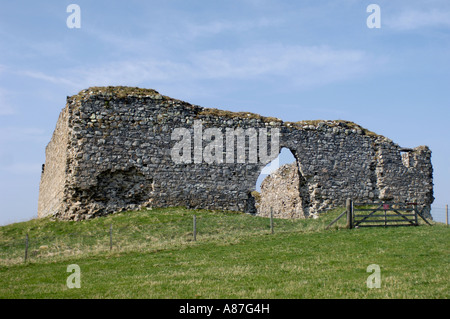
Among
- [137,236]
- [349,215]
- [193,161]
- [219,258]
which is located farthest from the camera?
[193,161]

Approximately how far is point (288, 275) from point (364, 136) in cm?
1856

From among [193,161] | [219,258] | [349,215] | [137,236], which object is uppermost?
[193,161]

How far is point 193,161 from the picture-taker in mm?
24078

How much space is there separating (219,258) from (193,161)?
10.2 m

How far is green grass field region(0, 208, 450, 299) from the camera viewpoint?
1009 centimetres

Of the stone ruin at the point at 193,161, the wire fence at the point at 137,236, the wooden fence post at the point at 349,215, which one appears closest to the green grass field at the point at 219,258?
the wire fence at the point at 137,236

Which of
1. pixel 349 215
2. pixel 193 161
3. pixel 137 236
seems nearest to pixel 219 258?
pixel 137 236

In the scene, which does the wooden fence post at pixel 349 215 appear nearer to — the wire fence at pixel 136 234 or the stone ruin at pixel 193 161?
the wire fence at pixel 136 234

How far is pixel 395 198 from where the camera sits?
28250 millimetres

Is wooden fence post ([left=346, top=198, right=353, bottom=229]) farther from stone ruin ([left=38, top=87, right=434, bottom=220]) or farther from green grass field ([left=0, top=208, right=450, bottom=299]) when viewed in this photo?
stone ruin ([left=38, top=87, right=434, bottom=220])

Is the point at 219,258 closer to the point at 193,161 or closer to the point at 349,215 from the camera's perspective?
the point at 349,215
